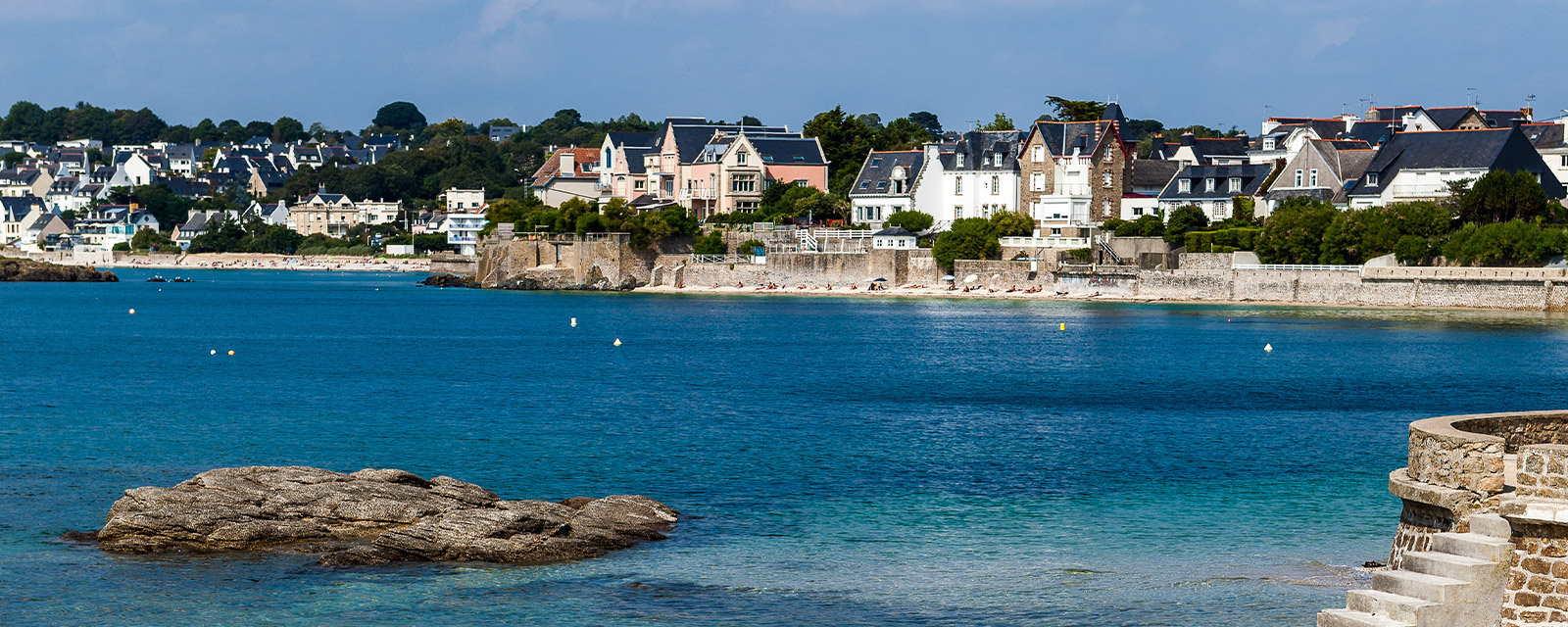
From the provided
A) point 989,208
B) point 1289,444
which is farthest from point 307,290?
point 1289,444

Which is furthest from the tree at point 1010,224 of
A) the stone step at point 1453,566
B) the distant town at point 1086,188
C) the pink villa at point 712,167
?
the stone step at point 1453,566

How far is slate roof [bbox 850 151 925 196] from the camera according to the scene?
3777 inches

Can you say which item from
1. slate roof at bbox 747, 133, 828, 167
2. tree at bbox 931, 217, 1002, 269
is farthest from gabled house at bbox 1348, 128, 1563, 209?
slate roof at bbox 747, 133, 828, 167

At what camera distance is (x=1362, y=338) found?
5741 centimetres

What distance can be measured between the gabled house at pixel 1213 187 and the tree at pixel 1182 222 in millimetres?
1744

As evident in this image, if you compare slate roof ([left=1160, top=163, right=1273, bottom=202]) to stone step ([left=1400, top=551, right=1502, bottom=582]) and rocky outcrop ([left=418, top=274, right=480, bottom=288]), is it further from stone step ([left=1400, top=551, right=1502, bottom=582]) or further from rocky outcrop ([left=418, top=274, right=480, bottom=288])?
stone step ([left=1400, top=551, right=1502, bottom=582])

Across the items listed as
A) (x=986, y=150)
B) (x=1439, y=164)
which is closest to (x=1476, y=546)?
(x=1439, y=164)

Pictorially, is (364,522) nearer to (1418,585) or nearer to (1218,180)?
(1418,585)

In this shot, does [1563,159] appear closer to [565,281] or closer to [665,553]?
[565,281]

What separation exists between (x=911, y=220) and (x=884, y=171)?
26.0 feet

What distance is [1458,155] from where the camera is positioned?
75438 millimetres

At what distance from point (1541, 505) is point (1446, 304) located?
64.6 metres

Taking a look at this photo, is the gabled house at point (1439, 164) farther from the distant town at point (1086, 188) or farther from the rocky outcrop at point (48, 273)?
the rocky outcrop at point (48, 273)

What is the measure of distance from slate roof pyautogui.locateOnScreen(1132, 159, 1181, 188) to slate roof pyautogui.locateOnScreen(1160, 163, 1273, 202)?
3281mm
